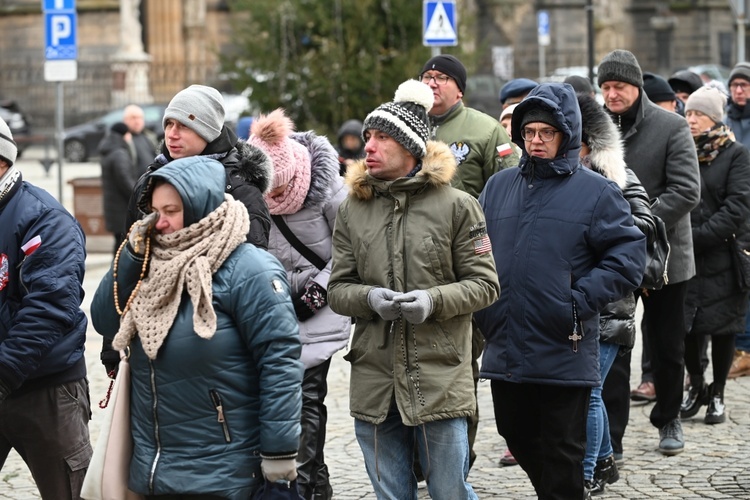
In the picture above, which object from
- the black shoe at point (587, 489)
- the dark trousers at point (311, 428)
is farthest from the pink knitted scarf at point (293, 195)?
the black shoe at point (587, 489)

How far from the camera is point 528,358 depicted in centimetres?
583

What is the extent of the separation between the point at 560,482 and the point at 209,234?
82.2 inches

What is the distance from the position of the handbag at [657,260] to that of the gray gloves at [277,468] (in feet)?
8.59

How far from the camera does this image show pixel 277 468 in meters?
4.52

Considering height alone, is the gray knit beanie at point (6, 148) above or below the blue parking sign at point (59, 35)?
below

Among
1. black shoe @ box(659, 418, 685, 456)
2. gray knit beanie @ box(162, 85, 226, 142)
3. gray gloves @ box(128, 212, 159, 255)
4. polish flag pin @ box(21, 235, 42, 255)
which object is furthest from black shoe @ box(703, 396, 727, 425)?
gray gloves @ box(128, 212, 159, 255)

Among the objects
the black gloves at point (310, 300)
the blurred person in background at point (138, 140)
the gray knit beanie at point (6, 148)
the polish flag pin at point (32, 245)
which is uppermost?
the blurred person in background at point (138, 140)

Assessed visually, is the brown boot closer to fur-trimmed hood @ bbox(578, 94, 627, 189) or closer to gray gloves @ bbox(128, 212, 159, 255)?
fur-trimmed hood @ bbox(578, 94, 627, 189)

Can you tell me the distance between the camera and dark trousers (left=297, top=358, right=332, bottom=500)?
6604 millimetres

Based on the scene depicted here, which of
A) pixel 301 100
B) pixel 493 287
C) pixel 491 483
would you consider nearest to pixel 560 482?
pixel 493 287

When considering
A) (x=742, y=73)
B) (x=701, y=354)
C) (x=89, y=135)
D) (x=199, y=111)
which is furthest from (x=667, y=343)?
(x=89, y=135)

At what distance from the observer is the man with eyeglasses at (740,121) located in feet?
34.2

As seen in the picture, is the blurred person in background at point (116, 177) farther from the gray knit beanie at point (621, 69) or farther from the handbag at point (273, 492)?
the handbag at point (273, 492)

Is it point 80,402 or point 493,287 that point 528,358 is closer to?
point 493,287
